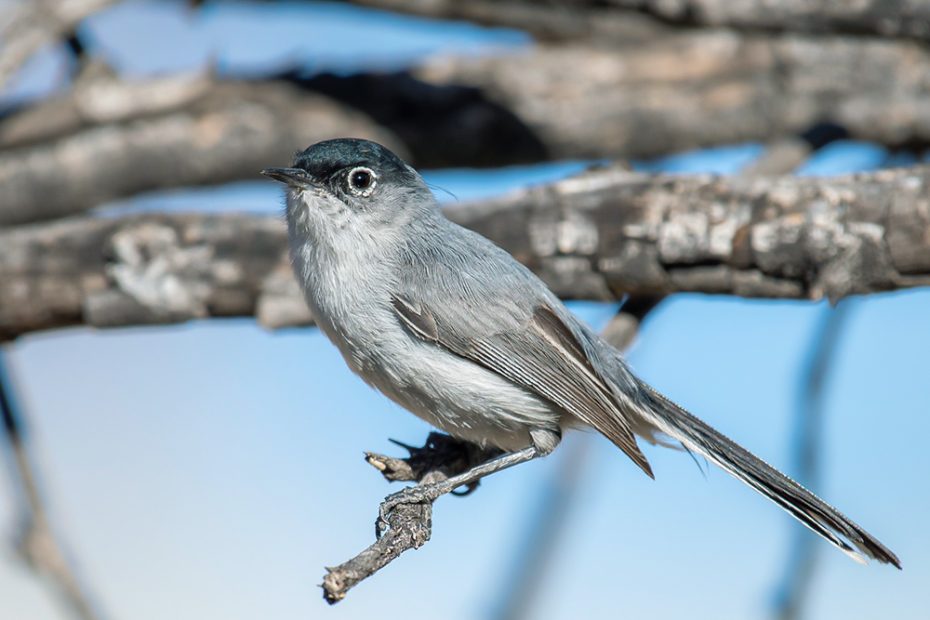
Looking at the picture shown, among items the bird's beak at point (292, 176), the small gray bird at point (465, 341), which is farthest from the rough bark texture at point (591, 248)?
the bird's beak at point (292, 176)

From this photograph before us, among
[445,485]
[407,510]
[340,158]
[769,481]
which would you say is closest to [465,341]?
[445,485]

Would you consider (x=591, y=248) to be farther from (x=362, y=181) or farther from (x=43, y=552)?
(x=43, y=552)

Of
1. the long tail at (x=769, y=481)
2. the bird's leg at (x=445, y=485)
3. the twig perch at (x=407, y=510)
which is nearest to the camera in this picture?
the twig perch at (x=407, y=510)

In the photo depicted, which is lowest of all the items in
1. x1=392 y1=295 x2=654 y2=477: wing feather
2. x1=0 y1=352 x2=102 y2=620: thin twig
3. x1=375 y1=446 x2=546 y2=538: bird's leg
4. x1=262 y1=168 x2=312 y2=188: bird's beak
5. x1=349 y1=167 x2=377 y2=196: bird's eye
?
x1=0 y1=352 x2=102 y2=620: thin twig

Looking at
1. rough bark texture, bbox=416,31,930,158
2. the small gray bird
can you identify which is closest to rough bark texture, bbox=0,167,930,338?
the small gray bird

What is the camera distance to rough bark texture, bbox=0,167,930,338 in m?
2.98

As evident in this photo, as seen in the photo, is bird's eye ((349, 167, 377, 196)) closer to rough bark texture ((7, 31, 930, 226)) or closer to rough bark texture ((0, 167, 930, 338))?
rough bark texture ((0, 167, 930, 338))

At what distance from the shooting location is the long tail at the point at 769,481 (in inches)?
105

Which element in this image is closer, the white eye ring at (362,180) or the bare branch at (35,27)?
the white eye ring at (362,180)

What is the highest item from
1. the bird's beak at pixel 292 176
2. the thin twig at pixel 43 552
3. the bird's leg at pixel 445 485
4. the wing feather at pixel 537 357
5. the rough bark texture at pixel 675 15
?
the rough bark texture at pixel 675 15

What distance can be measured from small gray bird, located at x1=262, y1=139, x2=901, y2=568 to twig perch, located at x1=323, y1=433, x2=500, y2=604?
4.5 inches

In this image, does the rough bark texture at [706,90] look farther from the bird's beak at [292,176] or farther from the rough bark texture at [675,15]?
the bird's beak at [292,176]

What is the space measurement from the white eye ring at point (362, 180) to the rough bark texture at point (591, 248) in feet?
1.89

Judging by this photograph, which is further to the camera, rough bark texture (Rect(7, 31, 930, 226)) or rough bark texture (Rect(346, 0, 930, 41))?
rough bark texture (Rect(7, 31, 930, 226))
